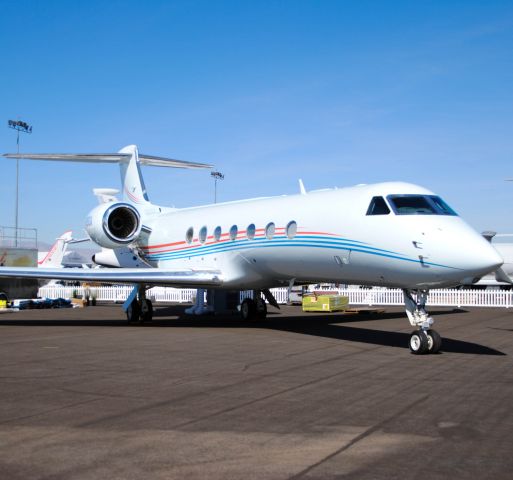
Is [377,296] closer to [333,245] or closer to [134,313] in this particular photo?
[134,313]

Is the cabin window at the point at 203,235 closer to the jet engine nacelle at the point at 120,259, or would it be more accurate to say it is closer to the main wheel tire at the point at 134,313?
the main wheel tire at the point at 134,313

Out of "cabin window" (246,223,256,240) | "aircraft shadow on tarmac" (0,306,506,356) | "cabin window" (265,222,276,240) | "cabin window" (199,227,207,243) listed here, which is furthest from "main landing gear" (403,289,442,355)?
"cabin window" (199,227,207,243)

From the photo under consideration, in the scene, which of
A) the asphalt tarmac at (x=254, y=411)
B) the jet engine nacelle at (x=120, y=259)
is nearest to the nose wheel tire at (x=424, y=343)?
the asphalt tarmac at (x=254, y=411)

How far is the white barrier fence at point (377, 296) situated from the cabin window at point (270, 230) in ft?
50.2

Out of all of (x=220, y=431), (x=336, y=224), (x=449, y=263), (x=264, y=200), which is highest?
(x=264, y=200)

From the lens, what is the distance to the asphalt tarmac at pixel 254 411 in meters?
4.84

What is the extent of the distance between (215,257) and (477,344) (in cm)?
765

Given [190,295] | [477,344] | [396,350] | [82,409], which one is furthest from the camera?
[190,295]

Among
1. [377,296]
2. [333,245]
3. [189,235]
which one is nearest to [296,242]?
[333,245]

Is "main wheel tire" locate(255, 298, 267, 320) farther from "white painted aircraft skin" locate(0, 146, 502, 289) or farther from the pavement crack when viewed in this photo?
the pavement crack

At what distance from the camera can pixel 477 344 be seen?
1346cm

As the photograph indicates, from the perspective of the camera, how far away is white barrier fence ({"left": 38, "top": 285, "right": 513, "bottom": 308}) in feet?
104

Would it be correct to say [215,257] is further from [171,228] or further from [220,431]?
[220,431]

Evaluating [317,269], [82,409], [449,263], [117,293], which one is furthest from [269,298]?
[117,293]
